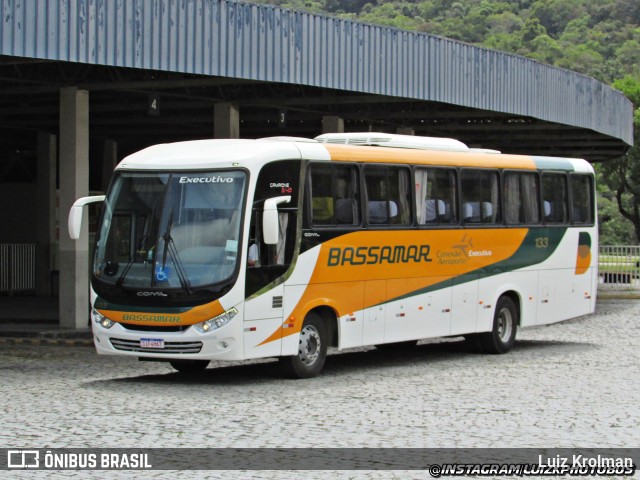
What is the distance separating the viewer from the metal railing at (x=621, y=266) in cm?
4203

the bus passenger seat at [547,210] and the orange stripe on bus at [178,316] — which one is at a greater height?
the bus passenger seat at [547,210]

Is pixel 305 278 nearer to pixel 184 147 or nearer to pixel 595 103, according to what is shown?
pixel 184 147

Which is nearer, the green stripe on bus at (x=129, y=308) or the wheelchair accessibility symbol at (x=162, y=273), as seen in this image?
the green stripe on bus at (x=129, y=308)

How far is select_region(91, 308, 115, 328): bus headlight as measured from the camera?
16.2 m

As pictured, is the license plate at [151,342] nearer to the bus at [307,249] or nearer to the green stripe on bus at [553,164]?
the bus at [307,249]

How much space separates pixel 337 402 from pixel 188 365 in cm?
382

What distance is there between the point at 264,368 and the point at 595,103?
20.7 m

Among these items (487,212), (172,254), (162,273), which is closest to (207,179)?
(172,254)

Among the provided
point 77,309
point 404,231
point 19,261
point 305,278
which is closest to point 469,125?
point 19,261

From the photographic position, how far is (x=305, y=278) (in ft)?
55.3

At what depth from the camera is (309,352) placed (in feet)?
56.0

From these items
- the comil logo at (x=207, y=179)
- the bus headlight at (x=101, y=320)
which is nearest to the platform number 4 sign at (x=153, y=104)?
the comil logo at (x=207, y=179)

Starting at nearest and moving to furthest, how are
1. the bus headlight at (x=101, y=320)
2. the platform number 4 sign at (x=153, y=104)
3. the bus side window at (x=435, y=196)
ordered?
the bus headlight at (x=101, y=320) < the bus side window at (x=435, y=196) < the platform number 4 sign at (x=153, y=104)

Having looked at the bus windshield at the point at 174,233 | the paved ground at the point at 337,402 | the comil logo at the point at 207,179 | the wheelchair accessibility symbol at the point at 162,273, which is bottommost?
the paved ground at the point at 337,402
